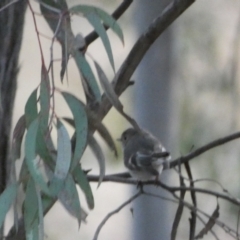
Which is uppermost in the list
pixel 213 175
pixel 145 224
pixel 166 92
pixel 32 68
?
pixel 32 68

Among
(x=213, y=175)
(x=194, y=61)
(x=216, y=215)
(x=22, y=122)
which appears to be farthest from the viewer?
(x=194, y=61)

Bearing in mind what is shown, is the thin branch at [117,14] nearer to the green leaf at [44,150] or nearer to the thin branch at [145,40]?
the thin branch at [145,40]

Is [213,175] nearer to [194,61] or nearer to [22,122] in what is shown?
[194,61]

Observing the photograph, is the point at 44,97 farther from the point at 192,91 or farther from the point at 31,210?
the point at 192,91

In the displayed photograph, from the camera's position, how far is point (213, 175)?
2.44 metres

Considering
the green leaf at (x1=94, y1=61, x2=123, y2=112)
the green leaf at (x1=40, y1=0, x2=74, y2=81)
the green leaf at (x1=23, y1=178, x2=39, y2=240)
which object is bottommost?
the green leaf at (x1=23, y1=178, x2=39, y2=240)

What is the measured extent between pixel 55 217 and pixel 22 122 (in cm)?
193

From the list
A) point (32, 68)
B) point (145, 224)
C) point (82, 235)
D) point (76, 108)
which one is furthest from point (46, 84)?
point (82, 235)

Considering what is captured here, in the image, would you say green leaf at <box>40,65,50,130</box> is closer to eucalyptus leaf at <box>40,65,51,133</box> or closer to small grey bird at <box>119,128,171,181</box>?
eucalyptus leaf at <box>40,65,51,133</box>

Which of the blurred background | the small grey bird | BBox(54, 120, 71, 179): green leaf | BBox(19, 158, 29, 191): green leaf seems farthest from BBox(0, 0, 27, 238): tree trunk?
the blurred background

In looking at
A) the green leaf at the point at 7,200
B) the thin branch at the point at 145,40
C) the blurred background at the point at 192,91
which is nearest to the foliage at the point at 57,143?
the green leaf at the point at 7,200

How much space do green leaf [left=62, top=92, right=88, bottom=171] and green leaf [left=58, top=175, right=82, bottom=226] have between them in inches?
1.2

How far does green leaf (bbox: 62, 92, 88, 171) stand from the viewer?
0.80m

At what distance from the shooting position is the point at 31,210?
2.69 feet
